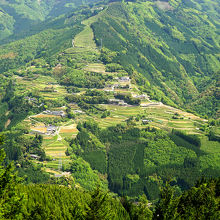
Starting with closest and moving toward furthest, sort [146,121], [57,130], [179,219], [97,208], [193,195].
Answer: [97,208], [179,219], [193,195], [57,130], [146,121]

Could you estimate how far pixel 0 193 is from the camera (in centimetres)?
5284

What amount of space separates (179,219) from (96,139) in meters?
104

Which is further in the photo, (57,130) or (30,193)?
(57,130)

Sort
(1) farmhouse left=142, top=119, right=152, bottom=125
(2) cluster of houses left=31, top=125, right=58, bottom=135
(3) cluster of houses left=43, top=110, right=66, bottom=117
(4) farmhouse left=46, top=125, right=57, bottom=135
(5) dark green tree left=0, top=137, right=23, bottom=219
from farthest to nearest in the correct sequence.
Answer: (3) cluster of houses left=43, top=110, right=66, bottom=117
(1) farmhouse left=142, top=119, right=152, bottom=125
(4) farmhouse left=46, top=125, right=57, bottom=135
(2) cluster of houses left=31, top=125, right=58, bottom=135
(5) dark green tree left=0, top=137, right=23, bottom=219

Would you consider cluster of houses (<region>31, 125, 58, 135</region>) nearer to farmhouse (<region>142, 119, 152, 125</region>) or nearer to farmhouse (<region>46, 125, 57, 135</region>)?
farmhouse (<region>46, 125, 57, 135</region>)

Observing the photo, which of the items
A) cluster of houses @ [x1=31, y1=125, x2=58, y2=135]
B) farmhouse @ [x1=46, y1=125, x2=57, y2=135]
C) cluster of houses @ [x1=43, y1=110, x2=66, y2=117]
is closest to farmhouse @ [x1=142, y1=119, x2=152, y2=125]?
cluster of houses @ [x1=43, y1=110, x2=66, y2=117]

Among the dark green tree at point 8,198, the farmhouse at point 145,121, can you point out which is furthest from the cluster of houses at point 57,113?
the dark green tree at point 8,198

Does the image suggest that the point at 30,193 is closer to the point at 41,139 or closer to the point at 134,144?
the point at 41,139

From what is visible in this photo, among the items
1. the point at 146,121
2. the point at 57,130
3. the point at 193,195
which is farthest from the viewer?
the point at 146,121

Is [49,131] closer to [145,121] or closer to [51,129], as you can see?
[51,129]

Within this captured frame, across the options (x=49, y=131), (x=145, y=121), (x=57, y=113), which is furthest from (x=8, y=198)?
(x=145, y=121)

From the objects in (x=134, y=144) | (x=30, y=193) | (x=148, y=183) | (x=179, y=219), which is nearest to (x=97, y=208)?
(x=179, y=219)

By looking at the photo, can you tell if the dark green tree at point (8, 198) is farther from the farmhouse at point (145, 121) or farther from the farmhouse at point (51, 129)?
the farmhouse at point (145, 121)

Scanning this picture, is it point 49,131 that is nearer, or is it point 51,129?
point 49,131
